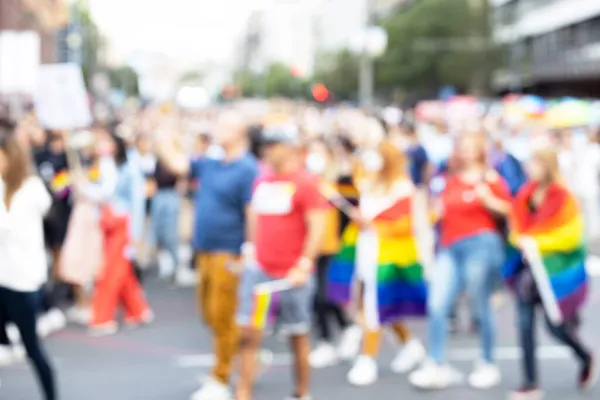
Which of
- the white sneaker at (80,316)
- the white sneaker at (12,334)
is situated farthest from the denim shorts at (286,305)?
the white sneaker at (80,316)

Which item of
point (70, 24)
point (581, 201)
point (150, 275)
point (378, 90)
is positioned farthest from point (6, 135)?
point (378, 90)

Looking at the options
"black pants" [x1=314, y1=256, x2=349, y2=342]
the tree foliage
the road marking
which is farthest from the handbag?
the tree foliage

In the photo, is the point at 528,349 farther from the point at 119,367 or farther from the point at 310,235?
the point at 119,367

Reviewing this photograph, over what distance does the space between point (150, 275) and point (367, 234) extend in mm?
6370

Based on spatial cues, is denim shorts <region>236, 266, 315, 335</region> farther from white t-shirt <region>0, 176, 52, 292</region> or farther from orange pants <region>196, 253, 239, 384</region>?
white t-shirt <region>0, 176, 52, 292</region>

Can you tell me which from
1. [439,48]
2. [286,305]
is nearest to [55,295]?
[286,305]

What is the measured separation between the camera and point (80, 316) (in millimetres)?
11031

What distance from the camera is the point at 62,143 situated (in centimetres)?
1130

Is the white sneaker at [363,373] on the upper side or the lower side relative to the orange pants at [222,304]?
lower

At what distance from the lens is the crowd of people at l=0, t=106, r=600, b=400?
7.20m

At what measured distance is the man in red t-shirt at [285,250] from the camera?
720cm

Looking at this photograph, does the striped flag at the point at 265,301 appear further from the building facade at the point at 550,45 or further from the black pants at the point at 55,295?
the building facade at the point at 550,45

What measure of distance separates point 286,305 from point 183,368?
1.92 meters

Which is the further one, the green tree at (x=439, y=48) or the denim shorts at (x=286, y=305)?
the green tree at (x=439, y=48)
